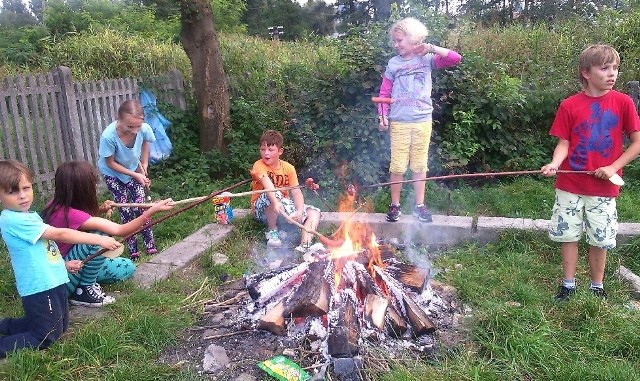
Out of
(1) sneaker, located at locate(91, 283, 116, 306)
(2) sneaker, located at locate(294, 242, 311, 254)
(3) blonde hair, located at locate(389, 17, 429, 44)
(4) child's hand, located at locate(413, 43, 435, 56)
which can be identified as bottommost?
(2) sneaker, located at locate(294, 242, 311, 254)

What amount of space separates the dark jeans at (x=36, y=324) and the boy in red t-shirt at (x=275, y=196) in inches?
84.7

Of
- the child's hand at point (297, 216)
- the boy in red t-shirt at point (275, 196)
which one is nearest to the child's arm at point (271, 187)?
the boy in red t-shirt at point (275, 196)

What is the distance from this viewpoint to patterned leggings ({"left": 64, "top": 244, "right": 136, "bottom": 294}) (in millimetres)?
3613

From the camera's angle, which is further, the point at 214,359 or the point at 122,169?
the point at 122,169

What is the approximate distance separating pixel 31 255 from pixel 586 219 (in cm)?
367

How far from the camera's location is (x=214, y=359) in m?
2.99

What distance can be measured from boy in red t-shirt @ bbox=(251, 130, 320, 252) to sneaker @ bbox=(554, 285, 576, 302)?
216 centimetres

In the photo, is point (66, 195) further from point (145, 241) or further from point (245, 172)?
point (245, 172)

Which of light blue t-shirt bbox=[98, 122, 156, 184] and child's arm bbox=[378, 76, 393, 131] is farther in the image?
child's arm bbox=[378, 76, 393, 131]

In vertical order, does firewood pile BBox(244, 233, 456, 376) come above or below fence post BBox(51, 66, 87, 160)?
below

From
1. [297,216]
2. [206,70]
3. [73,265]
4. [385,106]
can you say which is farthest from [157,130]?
[73,265]

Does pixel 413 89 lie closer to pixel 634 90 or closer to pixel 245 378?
pixel 245 378

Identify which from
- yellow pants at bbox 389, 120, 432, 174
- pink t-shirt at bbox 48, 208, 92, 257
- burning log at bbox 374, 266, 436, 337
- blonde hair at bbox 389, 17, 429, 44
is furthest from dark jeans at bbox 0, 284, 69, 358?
blonde hair at bbox 389, 17, 429, 44

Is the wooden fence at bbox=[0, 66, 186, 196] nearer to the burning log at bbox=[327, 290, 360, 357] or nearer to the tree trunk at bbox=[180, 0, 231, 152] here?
the tree trunk at bbox=[180, 0, 231, 152]
